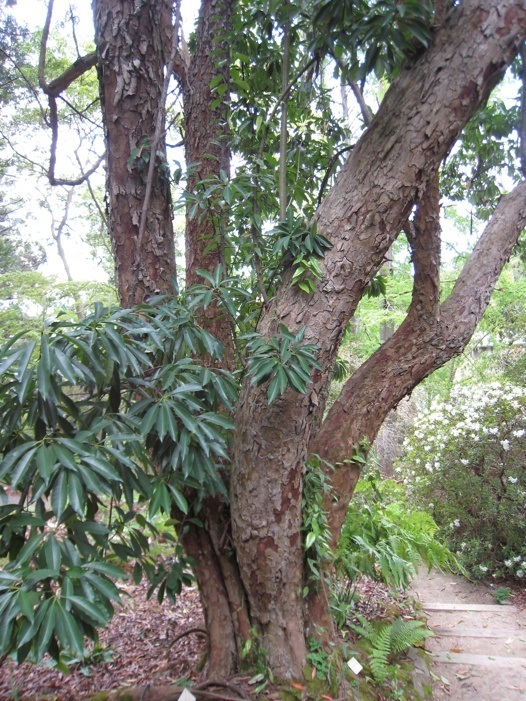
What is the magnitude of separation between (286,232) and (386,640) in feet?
7.45

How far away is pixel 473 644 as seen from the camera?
355cm

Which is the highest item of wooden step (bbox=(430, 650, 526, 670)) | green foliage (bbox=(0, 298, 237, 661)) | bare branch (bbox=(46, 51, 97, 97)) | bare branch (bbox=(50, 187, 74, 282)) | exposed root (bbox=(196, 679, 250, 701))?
bare branch (bbox=(50, 187, 74, 282))

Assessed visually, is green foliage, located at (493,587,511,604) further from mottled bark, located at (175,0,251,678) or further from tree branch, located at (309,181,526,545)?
mottled bark, located at (175,0,251,678)

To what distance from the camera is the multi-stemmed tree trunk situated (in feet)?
6.21

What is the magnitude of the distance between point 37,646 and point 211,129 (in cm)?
257

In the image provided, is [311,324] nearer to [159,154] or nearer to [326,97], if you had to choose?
[159,154]

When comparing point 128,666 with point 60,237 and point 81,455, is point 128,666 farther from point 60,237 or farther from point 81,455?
point 60,237

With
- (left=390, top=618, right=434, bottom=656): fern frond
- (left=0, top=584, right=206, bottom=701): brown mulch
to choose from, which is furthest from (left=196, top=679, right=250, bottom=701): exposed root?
(left=390, top=618, right=434, bottom=656): fern frond

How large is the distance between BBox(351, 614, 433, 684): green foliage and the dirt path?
26 cm

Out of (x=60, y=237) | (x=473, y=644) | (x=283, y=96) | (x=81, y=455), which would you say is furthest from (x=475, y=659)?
(x=60, y=237)

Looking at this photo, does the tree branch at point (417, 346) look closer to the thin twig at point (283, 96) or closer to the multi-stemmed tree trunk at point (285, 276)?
the multi-stemmed tree trunk at point (285, 276)

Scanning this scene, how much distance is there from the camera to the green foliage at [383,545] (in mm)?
2801

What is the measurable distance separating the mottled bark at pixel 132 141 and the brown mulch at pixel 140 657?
1.82m

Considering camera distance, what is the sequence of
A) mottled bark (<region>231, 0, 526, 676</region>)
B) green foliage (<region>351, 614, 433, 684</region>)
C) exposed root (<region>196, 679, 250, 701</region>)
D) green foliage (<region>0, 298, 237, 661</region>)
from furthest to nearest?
green foliage (<region>351, 614, 433, 684</region>), exposed root (<region>196, 679, 250, 701</region>), mottled bark (<region>231, 0, 526, 676</region>), green foliage (<region>0, 298, 237, 661</region>)
